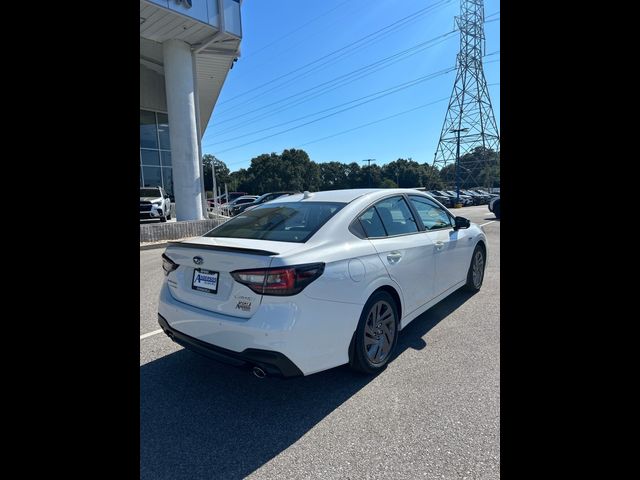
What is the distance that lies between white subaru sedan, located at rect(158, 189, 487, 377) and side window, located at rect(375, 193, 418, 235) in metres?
0.01

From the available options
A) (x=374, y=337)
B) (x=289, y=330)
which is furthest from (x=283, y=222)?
(x=374, y=337)

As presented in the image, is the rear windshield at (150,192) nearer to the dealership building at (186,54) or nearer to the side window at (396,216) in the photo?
the dealership building at (186,54)

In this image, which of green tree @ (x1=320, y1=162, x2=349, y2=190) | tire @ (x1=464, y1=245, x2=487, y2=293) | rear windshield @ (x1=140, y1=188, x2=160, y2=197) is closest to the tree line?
green tree @ (x1=320, y1=162, x2=349, y2=190)

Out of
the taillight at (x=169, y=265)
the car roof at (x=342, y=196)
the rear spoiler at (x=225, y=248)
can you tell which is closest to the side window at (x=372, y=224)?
the car roof at (x=342, y=196)

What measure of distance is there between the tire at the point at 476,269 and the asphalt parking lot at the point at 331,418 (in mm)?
1458

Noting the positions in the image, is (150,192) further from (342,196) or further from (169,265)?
(342,196)

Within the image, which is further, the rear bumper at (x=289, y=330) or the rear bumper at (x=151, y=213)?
the rear bumper at (x=151, y=213)

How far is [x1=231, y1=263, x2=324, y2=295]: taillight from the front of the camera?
239 cm

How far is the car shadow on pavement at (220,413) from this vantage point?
213cm

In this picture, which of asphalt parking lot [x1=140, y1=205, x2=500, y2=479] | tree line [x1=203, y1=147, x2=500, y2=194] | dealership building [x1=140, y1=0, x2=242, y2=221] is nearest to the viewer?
asphalt parking lot [x1=140, y1=205, x2=500, y2=479]

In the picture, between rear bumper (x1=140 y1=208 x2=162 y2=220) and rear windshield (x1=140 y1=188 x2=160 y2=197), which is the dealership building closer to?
rear bumper (x1=140 y1=208 x2=162 y2=220)
